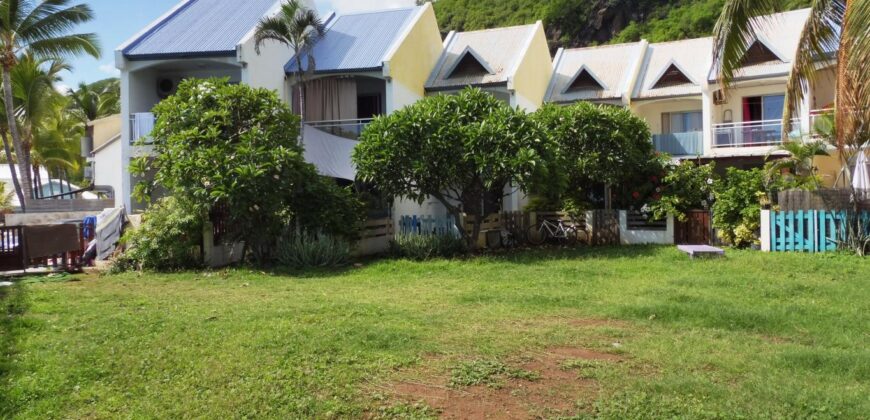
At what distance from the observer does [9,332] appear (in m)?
7.73

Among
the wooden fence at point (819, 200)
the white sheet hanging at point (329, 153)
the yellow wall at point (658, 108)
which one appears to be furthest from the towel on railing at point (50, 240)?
the yellow wall at point (658, 108)

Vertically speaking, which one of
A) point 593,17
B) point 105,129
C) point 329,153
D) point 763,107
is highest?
point 593,17

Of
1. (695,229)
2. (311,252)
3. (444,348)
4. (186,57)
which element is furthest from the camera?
(186,57)

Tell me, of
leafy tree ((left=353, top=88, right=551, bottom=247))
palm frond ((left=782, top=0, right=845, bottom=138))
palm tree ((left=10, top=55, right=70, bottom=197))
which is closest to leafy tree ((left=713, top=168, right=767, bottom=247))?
leafy tree ((left=353, top=88, right=551, bottom=247))

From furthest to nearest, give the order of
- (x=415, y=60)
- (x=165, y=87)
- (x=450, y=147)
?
1. (x=415, y=60)
2. (x=165, y=87)
3. (x=450, y=147)

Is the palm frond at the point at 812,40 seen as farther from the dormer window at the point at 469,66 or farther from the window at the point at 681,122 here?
the window at the point at 681,122

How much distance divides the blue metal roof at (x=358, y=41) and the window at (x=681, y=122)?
10986mm

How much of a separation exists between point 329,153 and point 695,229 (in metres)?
10.6

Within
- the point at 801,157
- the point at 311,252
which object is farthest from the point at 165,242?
the point at 801,157

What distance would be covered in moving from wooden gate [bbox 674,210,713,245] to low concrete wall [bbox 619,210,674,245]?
16 centimetres

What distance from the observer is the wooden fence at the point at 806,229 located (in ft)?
49.7

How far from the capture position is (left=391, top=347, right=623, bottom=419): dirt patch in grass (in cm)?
509

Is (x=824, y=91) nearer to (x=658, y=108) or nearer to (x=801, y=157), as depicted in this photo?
(x=658, y=108)

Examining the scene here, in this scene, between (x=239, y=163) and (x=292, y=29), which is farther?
(x=292, y=29)
